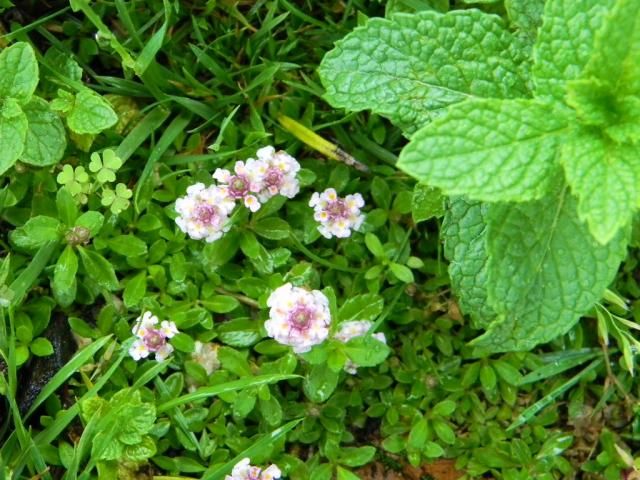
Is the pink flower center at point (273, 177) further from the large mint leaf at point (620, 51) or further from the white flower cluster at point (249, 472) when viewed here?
the large mint leaf at point (620, 51)

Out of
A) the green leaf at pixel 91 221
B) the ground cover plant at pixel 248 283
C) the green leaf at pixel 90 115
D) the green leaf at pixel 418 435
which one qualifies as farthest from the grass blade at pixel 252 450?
the green leaf at pixel 90 115

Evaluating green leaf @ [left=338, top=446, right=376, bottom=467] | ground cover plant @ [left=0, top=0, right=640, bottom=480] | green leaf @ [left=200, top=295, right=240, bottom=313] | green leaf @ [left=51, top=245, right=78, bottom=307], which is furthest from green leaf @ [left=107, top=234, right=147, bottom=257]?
green leaf @ [left=338, top=446, right=376, bottom=467]

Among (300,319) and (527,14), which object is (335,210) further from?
(527,14)

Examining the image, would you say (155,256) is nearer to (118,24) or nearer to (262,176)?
(262,176)

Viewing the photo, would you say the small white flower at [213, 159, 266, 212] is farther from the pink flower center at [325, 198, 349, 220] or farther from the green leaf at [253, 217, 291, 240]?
the pink flower center at [325, 198, 349, 220]

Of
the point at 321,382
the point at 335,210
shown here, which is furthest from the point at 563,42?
the point at 321,382

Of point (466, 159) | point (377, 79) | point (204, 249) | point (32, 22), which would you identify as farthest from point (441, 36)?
point (32, 22)
